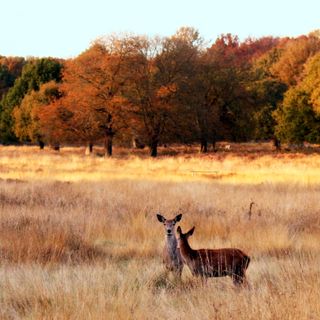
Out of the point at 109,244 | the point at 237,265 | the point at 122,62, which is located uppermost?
the point at 122,62

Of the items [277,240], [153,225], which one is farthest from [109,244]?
[277,240]

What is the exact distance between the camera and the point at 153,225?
10.7m

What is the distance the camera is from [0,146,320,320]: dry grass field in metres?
5.11

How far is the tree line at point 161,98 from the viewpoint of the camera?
4034cm

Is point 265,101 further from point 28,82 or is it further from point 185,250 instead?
point 185,250

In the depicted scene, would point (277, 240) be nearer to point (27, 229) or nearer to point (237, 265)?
point (237, 265)

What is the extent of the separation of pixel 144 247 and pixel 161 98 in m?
33.0

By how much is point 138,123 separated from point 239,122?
48.4 ft

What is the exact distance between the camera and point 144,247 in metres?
8.97

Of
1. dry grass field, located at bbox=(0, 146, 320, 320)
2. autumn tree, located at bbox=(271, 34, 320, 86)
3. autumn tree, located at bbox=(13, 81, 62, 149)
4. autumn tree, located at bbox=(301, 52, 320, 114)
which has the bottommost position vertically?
dry grass field, located at bbox=(0, 146, 320, 320)

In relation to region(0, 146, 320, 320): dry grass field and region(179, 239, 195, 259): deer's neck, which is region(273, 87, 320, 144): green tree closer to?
region(0, 146, 320, 320): dry grass field

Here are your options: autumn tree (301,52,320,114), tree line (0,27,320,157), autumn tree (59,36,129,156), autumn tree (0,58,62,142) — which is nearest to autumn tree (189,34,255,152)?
tree line (0,27,320,157)

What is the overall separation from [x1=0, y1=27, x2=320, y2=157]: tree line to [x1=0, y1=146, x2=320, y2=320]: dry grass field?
22232 mm

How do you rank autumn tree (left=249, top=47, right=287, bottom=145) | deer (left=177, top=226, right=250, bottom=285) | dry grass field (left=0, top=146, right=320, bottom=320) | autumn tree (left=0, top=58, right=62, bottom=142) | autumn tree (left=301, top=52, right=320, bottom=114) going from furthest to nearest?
autumn tree (left=0, top=58, right=62, bottom=142) → autumn tree (left=249, top=47, right=287, bottom=145) → autumn tree (left=301, top=52, right=320, bottom=114) → deer (left=177, top=226, right=250, bottom=285) → dry grass field (left=0, top=146, right=320, bottom=320)
